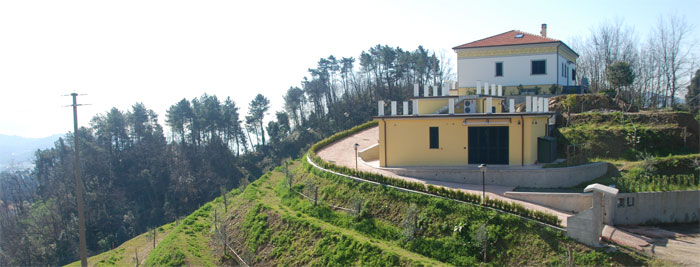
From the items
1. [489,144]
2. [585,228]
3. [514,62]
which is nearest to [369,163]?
[489,144]

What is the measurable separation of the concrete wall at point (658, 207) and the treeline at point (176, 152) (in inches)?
1410

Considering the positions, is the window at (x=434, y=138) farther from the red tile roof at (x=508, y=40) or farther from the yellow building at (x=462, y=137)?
the red tile roof at (x=508, y=40)

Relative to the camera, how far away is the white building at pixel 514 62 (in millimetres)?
27734

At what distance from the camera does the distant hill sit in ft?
175

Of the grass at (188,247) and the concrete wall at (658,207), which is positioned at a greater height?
the concrete wall at (658,207)

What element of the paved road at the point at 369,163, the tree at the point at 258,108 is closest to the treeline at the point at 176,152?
the tree at the point at 258,108

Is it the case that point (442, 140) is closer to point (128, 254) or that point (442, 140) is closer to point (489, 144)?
point (489, 144)

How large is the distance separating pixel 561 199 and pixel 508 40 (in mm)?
17662

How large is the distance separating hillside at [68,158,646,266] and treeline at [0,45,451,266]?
27.3 meters

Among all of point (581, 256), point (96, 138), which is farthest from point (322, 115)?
point (581, 256)

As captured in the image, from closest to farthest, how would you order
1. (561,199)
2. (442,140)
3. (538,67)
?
1. (561,199)
2. (442,140)
3. (538,67)

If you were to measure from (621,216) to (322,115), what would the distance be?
154ft

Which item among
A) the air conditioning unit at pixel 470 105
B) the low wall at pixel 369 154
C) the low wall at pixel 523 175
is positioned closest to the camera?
the low wall at pixel 523 175

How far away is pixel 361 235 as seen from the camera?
→ 14742mm
